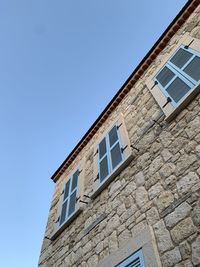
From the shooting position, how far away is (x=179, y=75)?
4371mm

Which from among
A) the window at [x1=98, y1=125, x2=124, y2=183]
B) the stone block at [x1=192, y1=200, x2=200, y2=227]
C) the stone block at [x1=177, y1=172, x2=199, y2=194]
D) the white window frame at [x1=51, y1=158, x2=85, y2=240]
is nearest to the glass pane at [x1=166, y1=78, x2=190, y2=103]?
the window at [x1=98, y1=125, x2=124, y2=183]

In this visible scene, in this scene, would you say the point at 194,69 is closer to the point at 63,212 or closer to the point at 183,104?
the point at 183,104

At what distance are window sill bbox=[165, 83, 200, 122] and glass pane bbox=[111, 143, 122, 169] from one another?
3.93ft

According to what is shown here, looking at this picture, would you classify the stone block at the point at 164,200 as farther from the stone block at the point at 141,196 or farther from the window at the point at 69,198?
the window at the point at 69,198

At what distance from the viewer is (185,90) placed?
13.2 feet

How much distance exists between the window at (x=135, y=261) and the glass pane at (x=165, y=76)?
2.97m

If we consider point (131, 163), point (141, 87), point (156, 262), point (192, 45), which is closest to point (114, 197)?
point (131, 163)

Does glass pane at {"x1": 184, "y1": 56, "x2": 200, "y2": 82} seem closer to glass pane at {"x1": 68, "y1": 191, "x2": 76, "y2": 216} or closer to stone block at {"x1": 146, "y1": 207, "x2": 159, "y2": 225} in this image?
stone block at {"x1": 146, "y1": 207, "x2": 159, "y2": 225}

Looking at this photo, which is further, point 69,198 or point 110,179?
point 69,198

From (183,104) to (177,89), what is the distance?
568 millimetres

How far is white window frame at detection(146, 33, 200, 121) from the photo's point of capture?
3.73m

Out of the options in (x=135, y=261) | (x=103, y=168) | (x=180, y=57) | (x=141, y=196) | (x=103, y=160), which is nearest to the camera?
(x=135, y=261)

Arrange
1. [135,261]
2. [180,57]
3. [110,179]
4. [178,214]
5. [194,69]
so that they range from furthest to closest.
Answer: [180,57]
[110,179]
[194,69]
[135,261]
[178,214]

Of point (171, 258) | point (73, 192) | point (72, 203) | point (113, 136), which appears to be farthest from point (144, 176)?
point (73, 192)
